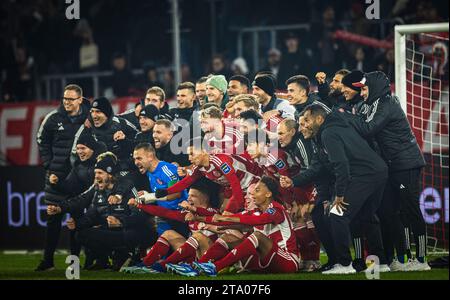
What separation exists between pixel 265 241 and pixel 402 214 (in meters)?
1.51

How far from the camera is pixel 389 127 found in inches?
473

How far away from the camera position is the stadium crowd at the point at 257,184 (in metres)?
11.9

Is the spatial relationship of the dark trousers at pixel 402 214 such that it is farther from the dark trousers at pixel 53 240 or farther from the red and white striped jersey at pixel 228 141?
the dark trousers at pixel 53 240

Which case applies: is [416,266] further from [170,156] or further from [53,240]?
[53,240]

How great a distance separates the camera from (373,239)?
474 inches

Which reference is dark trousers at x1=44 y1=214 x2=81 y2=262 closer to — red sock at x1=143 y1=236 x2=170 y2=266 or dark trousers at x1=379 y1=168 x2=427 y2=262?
red sock at x1=143 y1=236 x2=170 y2=266

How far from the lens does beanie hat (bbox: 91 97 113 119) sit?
13516mm

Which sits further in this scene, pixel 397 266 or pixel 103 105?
pixel 103 105

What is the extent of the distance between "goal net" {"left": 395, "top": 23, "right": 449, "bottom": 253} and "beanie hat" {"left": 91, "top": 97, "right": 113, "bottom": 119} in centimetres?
341

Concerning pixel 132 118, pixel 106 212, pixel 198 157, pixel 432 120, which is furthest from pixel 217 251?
pixel 432 120

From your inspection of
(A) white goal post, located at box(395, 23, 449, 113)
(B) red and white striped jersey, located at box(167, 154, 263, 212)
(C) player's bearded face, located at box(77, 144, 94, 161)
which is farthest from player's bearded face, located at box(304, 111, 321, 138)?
(C) player's bearded face, located at box(77, 144, 94, 161)

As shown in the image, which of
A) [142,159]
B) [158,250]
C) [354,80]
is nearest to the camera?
[354,80]
